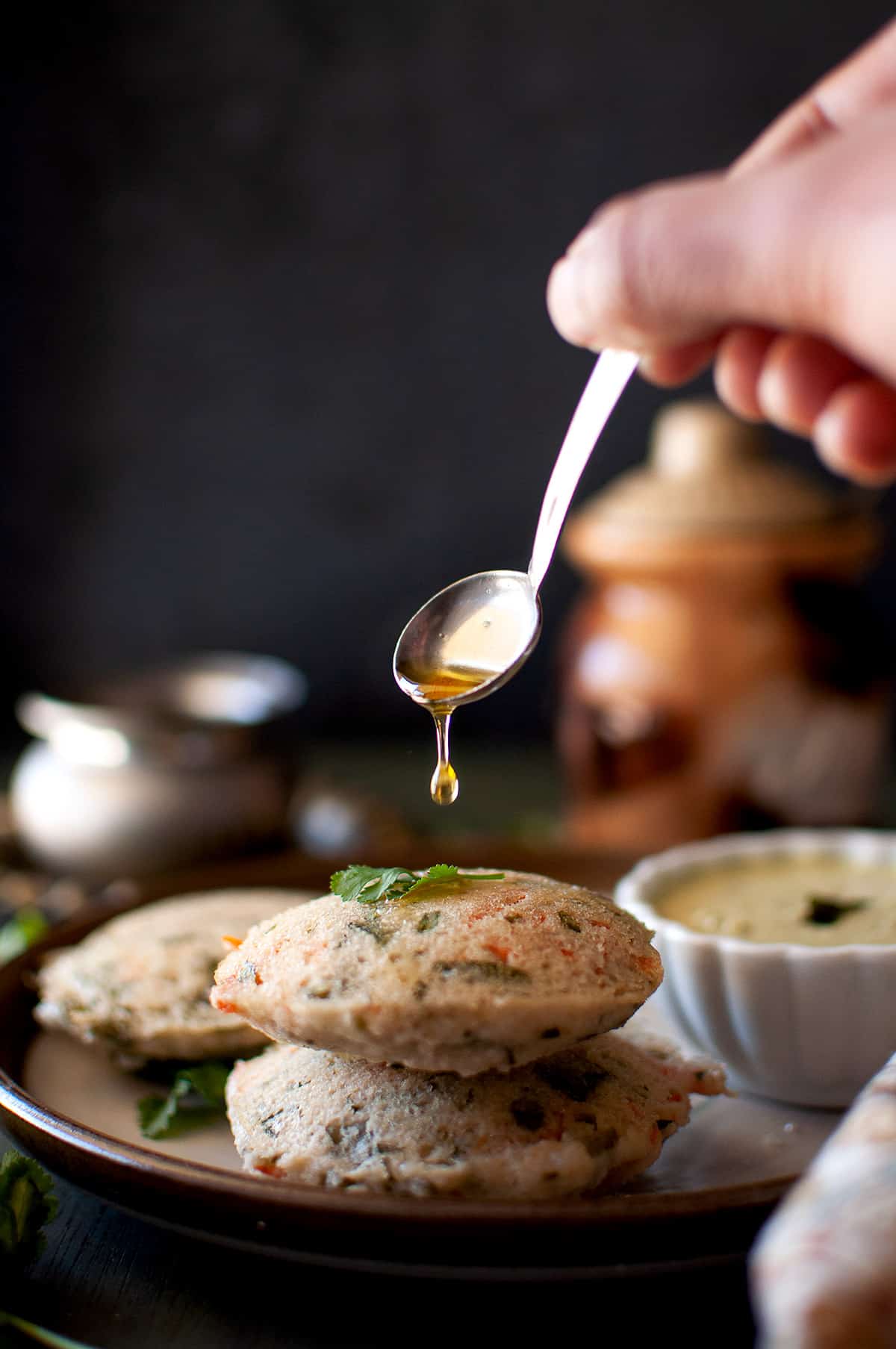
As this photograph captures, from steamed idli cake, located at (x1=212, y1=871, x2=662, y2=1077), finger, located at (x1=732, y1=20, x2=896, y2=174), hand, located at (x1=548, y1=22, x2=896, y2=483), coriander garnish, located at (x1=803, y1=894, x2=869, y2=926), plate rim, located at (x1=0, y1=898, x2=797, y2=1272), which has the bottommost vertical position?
coriander garnish, located at (x1=803, y1=894, x2=869, y2=926)

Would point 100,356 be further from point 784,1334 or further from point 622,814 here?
point 784,1334

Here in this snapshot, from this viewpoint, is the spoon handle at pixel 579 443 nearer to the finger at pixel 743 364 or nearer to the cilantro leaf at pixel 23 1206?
the finger at pixel 743 364

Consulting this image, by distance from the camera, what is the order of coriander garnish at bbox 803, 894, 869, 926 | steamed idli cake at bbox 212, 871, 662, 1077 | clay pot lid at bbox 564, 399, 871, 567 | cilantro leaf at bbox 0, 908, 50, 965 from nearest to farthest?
steamed idli cake at bbox 212, 871, 662, 1077 < coriander garnish at bbox 803, 894, 869, 926 < cilantro leaf at bbox 0, 908, 50, 965 < clay pot lid at bbox 564, 399, 871, 567

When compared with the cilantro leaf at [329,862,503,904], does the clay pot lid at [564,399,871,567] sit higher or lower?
higher

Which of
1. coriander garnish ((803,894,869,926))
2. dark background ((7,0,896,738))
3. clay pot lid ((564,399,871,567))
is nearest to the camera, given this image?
coriander garnish ((803,894,869,926))

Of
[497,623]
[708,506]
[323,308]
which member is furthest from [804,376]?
[323,308]

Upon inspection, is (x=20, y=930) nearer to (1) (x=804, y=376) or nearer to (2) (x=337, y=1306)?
(2) (x=337, y=1306)

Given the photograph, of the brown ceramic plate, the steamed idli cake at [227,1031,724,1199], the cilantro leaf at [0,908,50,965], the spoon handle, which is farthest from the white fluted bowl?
the cilantro leaf at [0,908,50,965]

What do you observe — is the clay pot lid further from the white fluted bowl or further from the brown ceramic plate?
the brown ceramic plate
